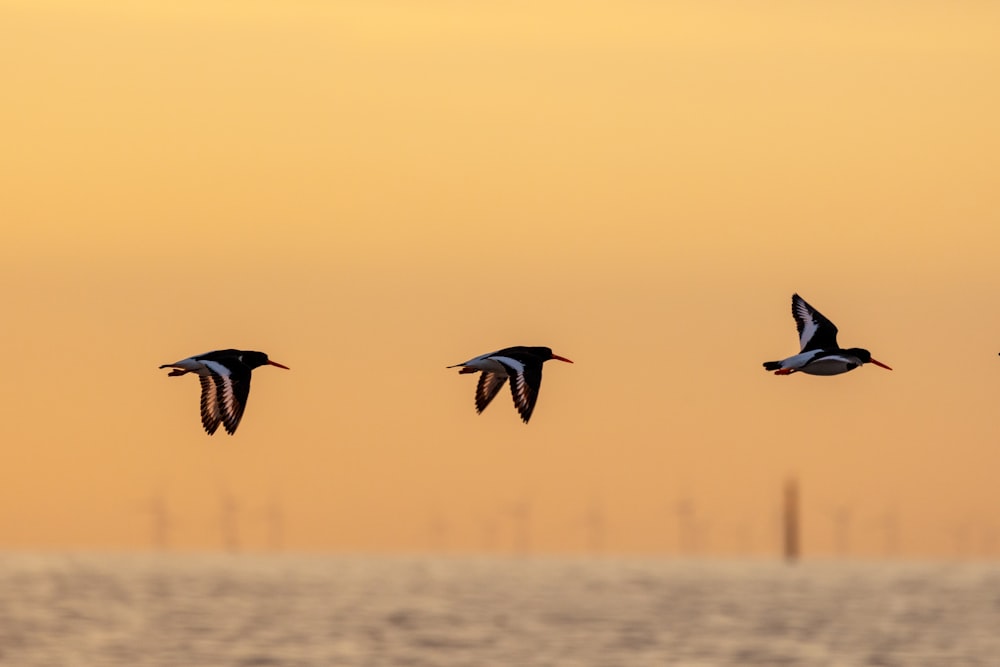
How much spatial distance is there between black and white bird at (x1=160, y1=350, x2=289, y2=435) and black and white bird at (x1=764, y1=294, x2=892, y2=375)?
33.2ft

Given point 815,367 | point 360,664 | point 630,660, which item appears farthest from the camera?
point 630,660

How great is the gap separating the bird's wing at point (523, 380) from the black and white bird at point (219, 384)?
486 centimetres

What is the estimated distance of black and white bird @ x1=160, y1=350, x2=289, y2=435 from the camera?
46656 mm

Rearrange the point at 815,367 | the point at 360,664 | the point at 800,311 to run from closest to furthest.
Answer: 1. the point at 815,367
2. the point at 800,311
3. the point at 360,664

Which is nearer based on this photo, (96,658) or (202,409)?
(202,409)

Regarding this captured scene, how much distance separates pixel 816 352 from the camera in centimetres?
5225

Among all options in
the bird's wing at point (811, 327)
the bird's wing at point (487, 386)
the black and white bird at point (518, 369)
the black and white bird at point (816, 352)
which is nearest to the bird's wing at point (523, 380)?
the black and white bird at point (518, 369)

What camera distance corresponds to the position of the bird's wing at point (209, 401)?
46.7 meters

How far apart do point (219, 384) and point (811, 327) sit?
49.9ft

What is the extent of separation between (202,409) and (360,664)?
462 feet

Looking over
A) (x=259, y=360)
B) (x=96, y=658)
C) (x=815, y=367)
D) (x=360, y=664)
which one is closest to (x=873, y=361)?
(x=815, y=367)

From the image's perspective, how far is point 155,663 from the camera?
190 metres

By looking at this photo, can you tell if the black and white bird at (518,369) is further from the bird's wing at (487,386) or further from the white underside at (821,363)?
the white underside at (821,363)

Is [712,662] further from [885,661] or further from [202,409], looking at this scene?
[202,409]
